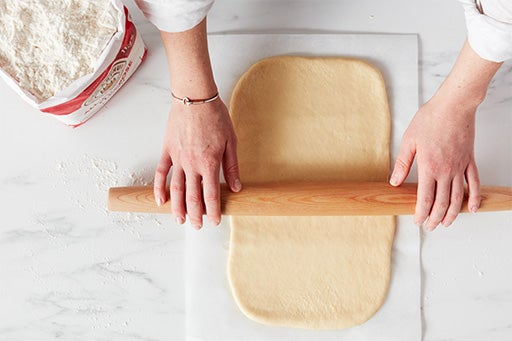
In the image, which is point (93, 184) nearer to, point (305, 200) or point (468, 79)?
point (305, 200)

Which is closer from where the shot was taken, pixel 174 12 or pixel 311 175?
pixel 174 12

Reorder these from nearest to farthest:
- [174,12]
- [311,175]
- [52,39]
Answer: [174,12], [52,39], [311,175]

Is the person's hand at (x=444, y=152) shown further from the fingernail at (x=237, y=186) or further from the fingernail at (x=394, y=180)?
the fingernail at (x=237, y=186)

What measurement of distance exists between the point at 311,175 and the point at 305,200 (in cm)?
11

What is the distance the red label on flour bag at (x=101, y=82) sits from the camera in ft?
2.42

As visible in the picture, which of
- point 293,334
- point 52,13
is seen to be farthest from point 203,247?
point 52,13

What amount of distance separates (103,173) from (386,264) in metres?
0.50

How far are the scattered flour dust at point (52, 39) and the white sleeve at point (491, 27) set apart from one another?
1.57 ft

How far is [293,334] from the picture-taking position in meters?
0.88

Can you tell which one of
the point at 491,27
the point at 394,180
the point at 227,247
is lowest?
the point at 227,247

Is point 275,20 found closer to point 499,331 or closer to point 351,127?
point 351,127

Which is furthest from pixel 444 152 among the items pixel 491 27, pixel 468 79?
pixel 491 27

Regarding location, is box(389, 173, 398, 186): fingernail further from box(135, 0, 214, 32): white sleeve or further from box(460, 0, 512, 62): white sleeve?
box(135, 0, 214, 32): white sleeve

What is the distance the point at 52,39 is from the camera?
0.74 meters
